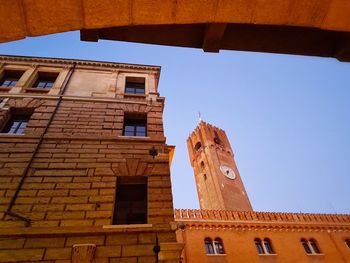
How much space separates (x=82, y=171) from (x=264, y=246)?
18.9 meters

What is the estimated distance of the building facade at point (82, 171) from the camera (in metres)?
5.32

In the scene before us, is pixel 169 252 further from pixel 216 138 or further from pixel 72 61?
pixel 216 138

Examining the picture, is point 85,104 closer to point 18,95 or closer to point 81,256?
point 18,95

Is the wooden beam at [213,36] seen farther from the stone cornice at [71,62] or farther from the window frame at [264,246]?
the window frame at [264,246]

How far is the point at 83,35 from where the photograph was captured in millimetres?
2705

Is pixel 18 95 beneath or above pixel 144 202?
above

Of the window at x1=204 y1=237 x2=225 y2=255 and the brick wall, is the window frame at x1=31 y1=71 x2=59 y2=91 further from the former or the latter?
the window at x1=204 y1=237 x2=225 y2=255

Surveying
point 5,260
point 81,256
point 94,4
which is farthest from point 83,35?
point 5,260

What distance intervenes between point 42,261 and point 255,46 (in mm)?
5538

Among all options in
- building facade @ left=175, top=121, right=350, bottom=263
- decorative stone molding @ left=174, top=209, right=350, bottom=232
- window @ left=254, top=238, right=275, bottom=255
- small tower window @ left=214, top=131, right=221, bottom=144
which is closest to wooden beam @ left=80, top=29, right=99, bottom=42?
building facade @ left=175, top=121, right=350, bottom=263

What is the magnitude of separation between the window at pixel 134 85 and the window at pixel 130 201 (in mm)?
5465

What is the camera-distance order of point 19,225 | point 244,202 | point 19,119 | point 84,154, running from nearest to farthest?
point 19,225, point 84,154, point 19,119, point 244,202

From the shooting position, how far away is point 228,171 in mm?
37031

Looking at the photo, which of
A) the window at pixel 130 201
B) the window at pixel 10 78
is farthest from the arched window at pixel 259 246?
the window at pixel 10 78
